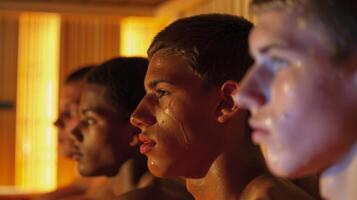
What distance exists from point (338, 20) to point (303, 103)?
0.36 ft

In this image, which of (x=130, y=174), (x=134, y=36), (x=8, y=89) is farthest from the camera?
(x=134, y=36)

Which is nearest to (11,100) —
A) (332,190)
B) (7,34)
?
(7,34)

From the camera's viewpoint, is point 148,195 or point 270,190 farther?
point 148,195

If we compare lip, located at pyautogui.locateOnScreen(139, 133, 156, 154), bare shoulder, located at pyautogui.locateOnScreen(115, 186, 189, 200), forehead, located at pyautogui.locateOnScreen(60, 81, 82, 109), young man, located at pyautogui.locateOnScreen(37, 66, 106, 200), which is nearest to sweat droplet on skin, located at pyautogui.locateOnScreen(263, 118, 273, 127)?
lip, located at pyautogui.locateOnScreen(139, 133, 156, 154)

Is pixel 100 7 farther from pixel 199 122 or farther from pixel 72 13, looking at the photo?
pixel 199 122

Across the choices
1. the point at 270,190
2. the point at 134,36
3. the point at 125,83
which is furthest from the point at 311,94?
the point at 134,36

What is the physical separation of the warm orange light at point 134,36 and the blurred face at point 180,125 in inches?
157

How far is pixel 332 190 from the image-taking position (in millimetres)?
972

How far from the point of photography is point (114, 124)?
226cm

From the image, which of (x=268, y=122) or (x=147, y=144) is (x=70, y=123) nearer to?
(x=147, y=144)

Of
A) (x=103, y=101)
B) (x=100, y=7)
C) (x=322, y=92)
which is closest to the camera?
(x=322, y=92)

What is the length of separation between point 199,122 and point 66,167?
4.00m

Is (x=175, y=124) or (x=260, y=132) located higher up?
(x=260, y=132)

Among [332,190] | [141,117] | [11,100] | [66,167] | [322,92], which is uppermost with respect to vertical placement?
[322,92]
